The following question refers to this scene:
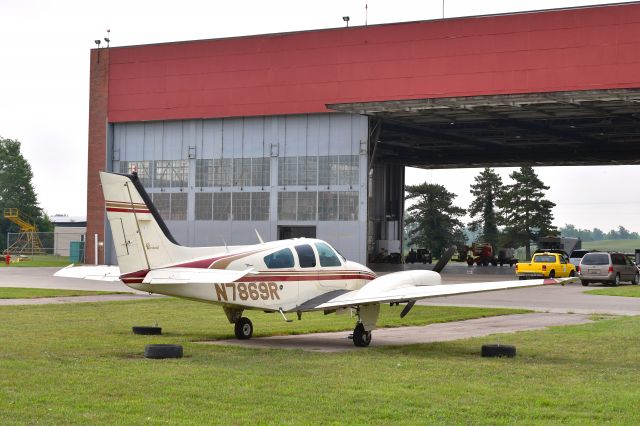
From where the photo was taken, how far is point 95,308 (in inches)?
1138

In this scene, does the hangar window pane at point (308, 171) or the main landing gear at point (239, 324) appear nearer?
the main landing gear at point (239, 324)

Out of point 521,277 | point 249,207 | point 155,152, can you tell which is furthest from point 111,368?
point 155,152

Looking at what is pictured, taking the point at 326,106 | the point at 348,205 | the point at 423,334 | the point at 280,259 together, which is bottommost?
the point at 423,334

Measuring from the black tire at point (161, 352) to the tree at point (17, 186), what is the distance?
366 feet

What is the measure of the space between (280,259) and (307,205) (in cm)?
3965

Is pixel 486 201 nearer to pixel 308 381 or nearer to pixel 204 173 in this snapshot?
pixel 204 173

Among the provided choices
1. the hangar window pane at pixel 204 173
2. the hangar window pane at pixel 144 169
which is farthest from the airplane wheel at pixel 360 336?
the hangar window pane at pixel 144 169

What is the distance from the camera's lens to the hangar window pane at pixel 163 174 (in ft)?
210

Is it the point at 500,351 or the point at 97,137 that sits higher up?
the point at 97,137

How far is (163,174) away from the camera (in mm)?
64188

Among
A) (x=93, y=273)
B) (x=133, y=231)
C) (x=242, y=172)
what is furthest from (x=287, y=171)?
(x=133, y=231)

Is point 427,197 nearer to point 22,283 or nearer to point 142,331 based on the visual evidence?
point 22,283

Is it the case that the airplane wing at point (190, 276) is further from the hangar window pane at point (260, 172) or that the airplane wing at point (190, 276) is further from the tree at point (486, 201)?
the tree at point (486, 201)

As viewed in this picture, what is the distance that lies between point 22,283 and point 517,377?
33.3 m
